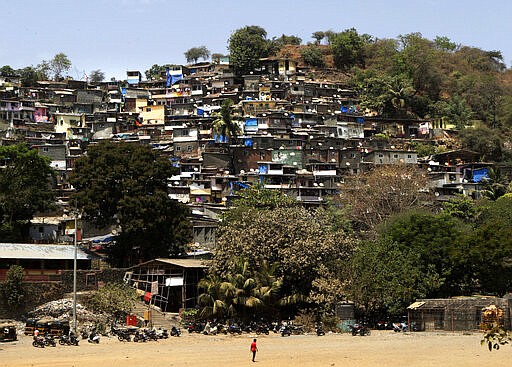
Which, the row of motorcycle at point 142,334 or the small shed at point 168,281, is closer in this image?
the row of motorcycle at point 142,334

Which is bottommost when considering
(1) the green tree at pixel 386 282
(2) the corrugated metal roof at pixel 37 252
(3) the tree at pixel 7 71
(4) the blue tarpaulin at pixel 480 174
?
(1) the green tree at pixel 386 282

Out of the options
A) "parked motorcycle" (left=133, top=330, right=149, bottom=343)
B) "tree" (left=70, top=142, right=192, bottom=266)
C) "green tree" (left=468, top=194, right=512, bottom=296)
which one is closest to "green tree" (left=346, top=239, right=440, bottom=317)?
"green tree" (left=468, top=194, right=512, bottom=296)

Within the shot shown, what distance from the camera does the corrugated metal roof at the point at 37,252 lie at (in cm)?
4406

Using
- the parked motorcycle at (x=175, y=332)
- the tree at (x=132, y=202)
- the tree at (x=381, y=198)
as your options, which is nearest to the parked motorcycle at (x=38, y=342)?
the parked motorcycle at (x=175, y=332)

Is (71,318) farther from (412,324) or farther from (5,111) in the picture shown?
(5,111)

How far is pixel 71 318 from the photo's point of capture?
133 ft

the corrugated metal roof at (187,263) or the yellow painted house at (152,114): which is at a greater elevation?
the yellow painted house at (152,114)

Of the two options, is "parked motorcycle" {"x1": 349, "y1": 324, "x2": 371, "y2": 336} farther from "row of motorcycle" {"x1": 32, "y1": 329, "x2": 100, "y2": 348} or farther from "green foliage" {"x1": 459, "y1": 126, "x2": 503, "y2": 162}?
"green foliage" {"x1": 459, "y1": 126, "x2": 503, "y2": 162}

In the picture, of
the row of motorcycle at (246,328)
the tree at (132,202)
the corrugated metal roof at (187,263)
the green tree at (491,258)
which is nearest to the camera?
the row of motorcycle at (246,328)

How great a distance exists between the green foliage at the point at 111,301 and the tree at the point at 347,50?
8428 cm

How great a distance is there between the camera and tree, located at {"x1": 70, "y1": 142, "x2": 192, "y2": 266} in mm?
47588

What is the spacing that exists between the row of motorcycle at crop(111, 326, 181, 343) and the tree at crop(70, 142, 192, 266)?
33.9 feet

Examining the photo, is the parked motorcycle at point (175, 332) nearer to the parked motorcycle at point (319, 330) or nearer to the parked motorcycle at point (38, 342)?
the parked motorcycle at point (38, 342)

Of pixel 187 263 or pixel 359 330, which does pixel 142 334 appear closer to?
pixel 187 263
